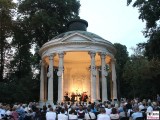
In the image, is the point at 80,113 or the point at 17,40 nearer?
the point at 80,113

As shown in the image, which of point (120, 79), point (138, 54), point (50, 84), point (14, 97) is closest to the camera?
point (50, 84)

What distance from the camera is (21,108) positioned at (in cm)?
2325

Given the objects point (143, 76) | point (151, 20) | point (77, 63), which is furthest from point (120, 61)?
point (151, 20)

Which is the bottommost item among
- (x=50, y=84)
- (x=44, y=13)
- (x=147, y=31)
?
(x=50, y=84)

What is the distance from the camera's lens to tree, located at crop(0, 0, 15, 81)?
49000 mm

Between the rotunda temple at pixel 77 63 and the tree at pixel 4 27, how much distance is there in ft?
34.4

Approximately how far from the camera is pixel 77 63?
145 feet

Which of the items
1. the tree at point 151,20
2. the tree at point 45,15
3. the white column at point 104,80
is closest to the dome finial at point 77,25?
the tree at point 45,15

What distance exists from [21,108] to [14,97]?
20.6 m

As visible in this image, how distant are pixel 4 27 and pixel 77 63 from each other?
13.7 meters

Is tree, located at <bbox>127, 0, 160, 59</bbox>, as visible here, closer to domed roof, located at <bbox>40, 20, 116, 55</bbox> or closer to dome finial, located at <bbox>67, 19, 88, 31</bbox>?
domed roof, located at <bbox>40, 20, 116, 55</bbox>

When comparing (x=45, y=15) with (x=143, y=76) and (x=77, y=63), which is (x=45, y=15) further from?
(x=143, y=76)

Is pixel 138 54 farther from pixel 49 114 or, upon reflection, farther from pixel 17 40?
pixel 49 114

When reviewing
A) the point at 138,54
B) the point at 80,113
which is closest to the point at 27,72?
the point at 138,54
